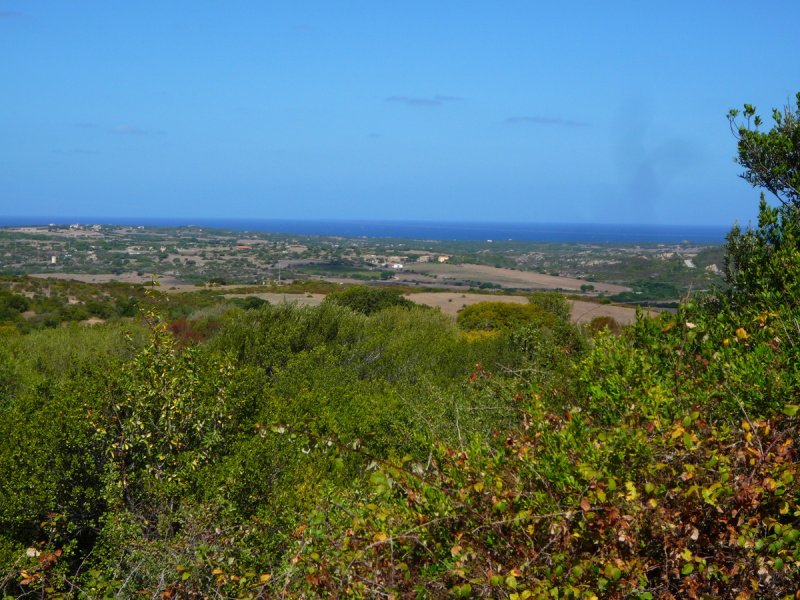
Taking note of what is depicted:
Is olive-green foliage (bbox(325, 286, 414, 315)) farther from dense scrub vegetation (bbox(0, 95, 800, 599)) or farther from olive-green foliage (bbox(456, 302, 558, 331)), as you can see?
dense scrub vegetation (bbox(0, 95, 800, 599))

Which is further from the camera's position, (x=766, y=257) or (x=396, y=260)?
(x=396, y=260)

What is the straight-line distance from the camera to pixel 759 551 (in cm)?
377

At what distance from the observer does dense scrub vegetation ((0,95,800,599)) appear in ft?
12.9

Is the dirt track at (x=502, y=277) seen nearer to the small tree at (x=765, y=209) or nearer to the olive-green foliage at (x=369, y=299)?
the olive-green foliage at (x=369, y=299)

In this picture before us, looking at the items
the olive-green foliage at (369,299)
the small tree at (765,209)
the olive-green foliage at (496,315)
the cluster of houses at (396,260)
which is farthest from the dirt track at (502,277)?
the small tree at (765,209)

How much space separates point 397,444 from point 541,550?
23.2 feet

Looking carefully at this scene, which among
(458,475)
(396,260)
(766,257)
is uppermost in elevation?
(766,257)

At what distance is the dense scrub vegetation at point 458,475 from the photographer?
3938 mm

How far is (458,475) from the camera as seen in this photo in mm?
4773

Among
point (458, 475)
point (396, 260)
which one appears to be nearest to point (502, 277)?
point (396, 260)

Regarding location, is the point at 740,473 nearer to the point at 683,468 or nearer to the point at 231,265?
the point at 683,468

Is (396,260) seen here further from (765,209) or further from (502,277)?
(765,209)

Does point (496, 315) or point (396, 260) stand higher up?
point (396, 260)

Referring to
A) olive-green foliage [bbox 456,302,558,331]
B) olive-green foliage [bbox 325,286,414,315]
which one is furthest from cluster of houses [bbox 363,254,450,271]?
olive-green foliage [bbox 456,302,558,331]
